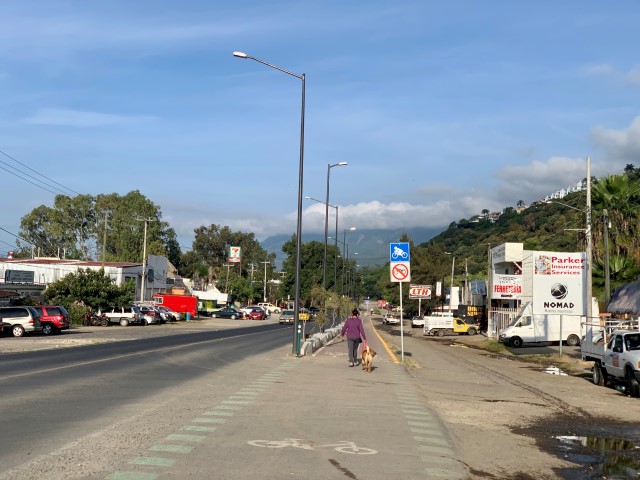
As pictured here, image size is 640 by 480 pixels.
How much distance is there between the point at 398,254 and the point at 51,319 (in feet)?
94.0

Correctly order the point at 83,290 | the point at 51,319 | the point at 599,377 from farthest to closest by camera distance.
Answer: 1. the point at 83,290
2. the point at 51,319
3. the point at 599,377

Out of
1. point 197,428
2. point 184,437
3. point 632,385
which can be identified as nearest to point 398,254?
point 632,385

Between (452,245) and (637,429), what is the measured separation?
15250cm

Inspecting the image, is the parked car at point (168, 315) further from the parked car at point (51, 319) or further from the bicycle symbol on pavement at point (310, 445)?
the bicycle symbol on pavement at point (310, 445)

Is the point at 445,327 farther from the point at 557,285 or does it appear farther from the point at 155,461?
the point at 155,461

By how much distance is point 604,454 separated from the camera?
32.5 ft

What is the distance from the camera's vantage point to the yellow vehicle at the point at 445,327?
62438mm

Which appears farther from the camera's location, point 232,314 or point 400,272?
point 232,314

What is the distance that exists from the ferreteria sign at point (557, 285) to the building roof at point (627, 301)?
11.9 m

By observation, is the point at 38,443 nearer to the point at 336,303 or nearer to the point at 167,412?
the point at 167,412

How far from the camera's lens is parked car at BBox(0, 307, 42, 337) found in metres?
41.6

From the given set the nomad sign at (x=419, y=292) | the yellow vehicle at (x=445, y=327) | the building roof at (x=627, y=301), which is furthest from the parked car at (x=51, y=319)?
the nomad sign at (x=419, y=292)

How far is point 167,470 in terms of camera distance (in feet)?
24.9

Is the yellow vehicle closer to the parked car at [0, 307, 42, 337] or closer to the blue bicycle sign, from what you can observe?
the parked car at [0, 307, 42, 337]
